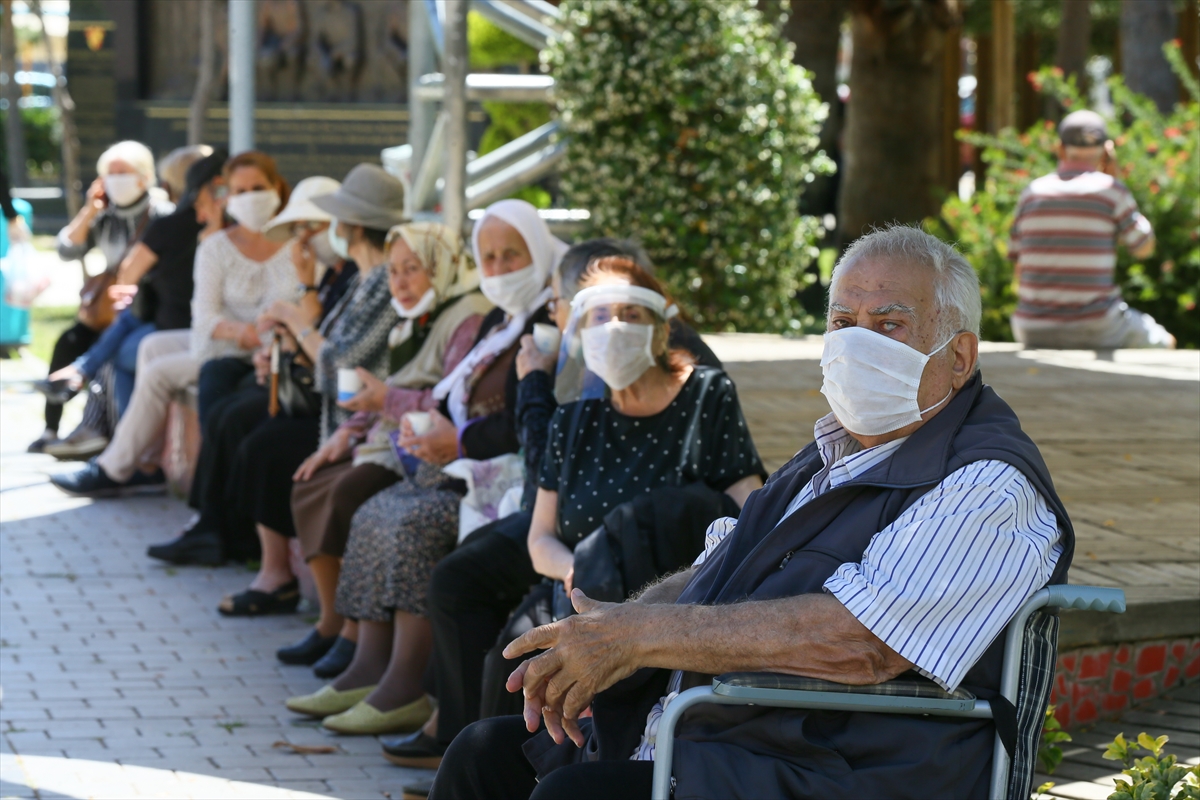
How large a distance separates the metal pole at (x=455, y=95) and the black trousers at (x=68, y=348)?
3319 millimetres

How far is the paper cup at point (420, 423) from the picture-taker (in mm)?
5250

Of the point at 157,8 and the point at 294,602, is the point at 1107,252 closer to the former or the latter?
the point at 294,602

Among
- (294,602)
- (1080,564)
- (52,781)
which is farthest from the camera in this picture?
(294,602)

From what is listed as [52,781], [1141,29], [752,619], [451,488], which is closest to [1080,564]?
[451,488]

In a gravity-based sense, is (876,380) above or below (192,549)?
above

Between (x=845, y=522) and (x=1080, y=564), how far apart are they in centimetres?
230

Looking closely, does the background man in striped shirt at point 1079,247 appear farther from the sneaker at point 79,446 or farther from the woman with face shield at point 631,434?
the woman with face shield at point 631,434

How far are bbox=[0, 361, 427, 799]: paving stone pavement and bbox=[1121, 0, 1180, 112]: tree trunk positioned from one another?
10.2m

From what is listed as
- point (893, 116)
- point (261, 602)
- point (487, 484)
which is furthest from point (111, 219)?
point (893, 116)

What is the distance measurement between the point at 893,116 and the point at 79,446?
8.09 metres

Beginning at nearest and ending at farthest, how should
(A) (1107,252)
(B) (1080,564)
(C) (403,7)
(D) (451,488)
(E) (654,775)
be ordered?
(E) (654,775), (B) (1080,564), (D) (451,488), (A) (1107,252), (C) (403,7)

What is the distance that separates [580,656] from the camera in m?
2.67

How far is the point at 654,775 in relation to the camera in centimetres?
253

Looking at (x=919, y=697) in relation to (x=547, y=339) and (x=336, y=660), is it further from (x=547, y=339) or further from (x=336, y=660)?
(x=336, y=660)
